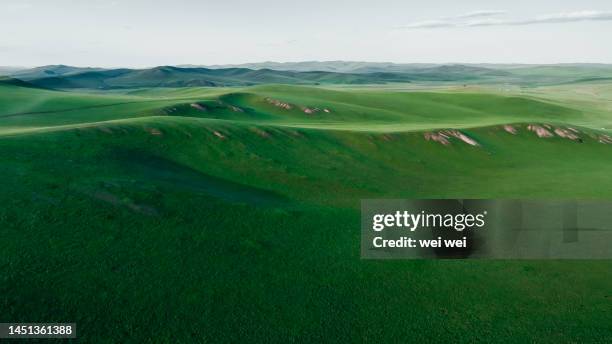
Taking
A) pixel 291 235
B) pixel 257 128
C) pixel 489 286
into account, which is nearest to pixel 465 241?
pixel 489 286

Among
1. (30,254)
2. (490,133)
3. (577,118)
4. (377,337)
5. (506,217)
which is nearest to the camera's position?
(377,337)

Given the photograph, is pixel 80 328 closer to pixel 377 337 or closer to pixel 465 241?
pixel 377 337

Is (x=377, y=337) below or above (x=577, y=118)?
below

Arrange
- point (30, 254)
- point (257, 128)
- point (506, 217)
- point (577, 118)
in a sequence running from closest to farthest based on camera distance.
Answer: point (30, 254) → point (506, 217) → point (257, 128) → point (577, 118)

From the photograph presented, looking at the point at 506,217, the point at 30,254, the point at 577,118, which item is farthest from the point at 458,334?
the point at 577,118

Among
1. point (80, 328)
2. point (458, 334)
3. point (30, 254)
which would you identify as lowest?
point (458, 334)

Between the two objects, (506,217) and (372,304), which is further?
(506,217)

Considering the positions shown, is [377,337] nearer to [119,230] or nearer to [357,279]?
[357,279]
